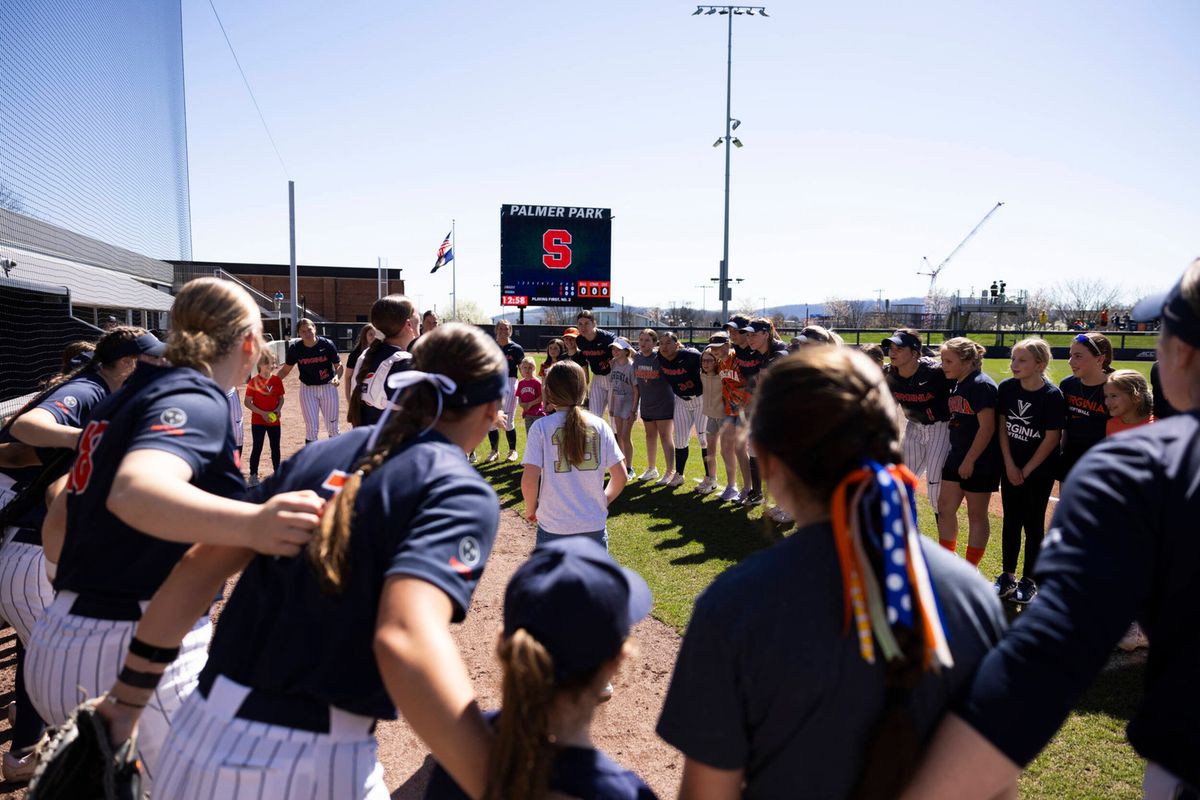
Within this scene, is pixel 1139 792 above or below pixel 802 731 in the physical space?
below

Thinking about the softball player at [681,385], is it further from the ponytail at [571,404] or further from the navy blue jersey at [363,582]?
the navy blue jersey at [363,582]

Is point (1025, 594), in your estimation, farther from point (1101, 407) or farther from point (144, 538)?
point (144, 538)

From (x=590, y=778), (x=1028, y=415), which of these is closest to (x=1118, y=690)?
(x=1028, y=415)

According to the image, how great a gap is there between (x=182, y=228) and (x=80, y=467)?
2335cm

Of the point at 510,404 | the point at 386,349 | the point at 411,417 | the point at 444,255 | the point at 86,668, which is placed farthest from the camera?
the point at 444,255

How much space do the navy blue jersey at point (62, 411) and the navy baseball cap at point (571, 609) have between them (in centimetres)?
269

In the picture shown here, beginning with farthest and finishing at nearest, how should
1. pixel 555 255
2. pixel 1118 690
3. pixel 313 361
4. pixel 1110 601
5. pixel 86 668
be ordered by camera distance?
1. pixel 555 255
2. pixel 313 361
3. pixel 1118 690
4. pixel 86 668
5. pixel 1110 601

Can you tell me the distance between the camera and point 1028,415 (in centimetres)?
570

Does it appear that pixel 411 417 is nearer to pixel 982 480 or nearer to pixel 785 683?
pixel 785 683

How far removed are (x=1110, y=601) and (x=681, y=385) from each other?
8.87 metres

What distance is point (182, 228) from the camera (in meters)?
22.4

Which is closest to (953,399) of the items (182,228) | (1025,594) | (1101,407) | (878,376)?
(1101,407)

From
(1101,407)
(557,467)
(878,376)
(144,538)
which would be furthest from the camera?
(1101,407)

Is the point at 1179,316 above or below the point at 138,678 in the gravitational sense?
above
